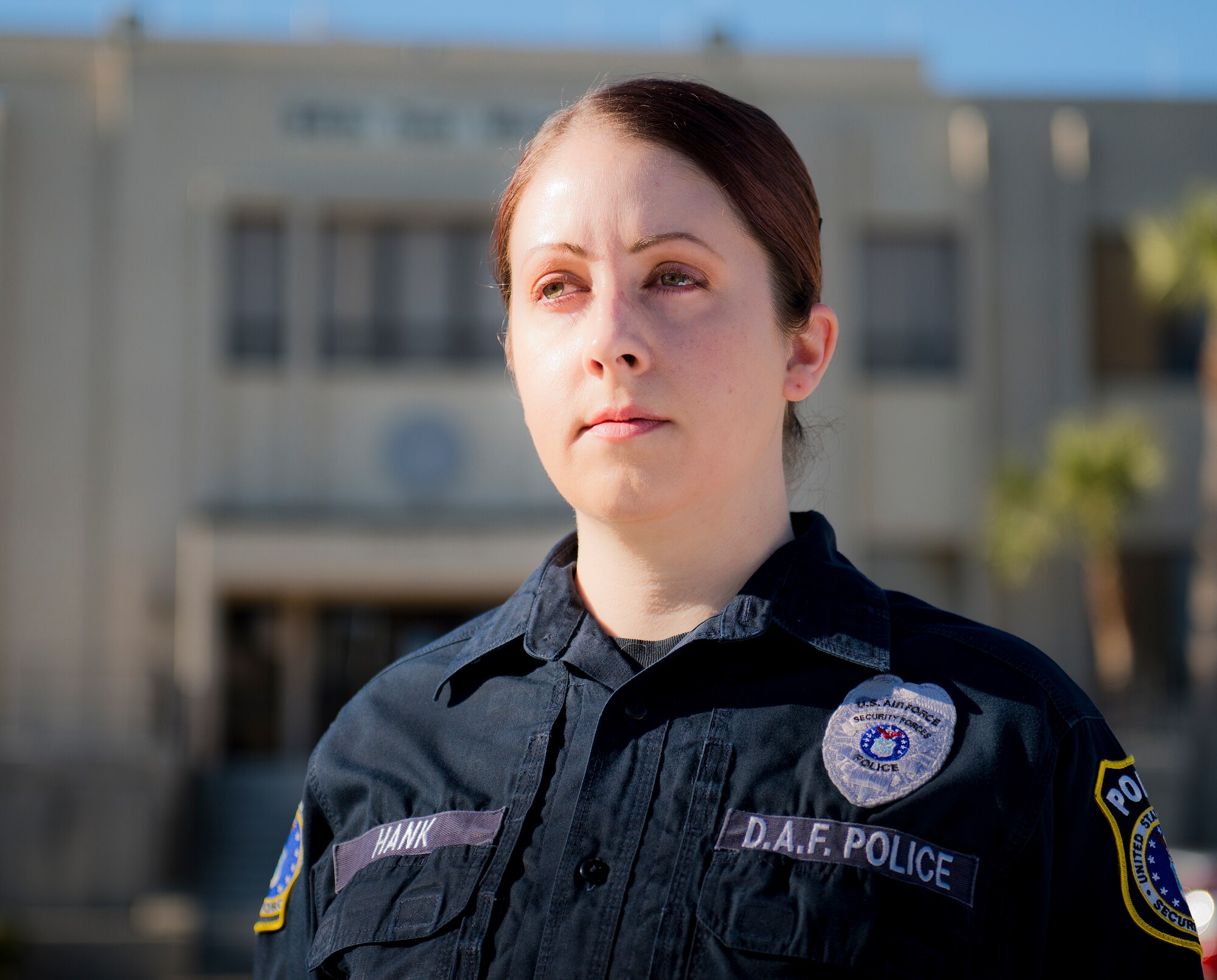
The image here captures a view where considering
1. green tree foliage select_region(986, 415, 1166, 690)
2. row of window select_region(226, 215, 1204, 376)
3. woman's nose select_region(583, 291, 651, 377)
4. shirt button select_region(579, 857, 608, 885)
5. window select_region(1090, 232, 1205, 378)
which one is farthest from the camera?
window select_region(1090, 232, 1205, 378)

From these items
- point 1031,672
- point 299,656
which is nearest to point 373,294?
point 299,656

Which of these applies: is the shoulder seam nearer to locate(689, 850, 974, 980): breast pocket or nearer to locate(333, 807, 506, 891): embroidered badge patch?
locate(689, 850, 974, 980): breast pocket

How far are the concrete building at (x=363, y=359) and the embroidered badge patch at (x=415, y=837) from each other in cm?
1503

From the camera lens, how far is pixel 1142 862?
73.2 inches

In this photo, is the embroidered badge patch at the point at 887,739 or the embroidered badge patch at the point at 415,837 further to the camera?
the embroidered badge patch at the point at 415,837

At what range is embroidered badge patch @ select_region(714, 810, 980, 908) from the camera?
181 centimetres

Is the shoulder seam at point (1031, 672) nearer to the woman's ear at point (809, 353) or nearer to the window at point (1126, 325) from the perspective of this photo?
the woman's ear at point (809, 353)

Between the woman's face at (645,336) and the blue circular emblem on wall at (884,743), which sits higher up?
the woman's face at (645,336)

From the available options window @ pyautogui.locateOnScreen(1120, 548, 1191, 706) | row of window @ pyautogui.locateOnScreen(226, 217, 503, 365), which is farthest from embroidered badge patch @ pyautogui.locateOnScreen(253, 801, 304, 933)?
window @ pyautogui.locateOnScreen(1120, 548, 1191, 706)

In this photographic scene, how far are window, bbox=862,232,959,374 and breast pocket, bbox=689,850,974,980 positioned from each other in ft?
58.8

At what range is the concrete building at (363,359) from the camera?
59.0 feet

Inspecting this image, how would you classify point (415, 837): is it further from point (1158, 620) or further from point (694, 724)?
point (1158, 620)

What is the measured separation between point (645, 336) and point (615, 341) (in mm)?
48

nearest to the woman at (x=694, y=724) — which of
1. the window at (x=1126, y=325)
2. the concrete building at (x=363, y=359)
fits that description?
the concrete building at (x=363, y=359)
